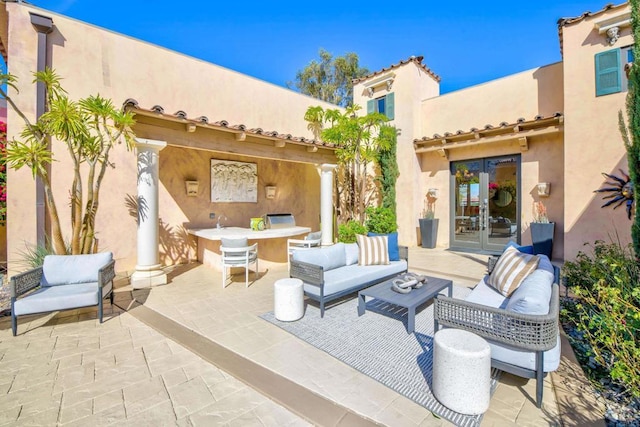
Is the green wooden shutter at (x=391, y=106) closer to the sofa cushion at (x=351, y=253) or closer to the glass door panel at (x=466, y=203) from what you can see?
the glass door panel at (x=466, y=203)

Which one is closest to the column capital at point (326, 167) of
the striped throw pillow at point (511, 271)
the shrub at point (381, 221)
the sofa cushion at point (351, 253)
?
the shrub at point (381, 221)

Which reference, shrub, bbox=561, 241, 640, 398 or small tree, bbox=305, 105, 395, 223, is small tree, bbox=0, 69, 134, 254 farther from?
shrub, bbox=561, 241, 640, 398

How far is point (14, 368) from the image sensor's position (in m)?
2.94

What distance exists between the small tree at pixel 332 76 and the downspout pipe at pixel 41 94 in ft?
43.0

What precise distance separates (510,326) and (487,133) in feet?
25.7

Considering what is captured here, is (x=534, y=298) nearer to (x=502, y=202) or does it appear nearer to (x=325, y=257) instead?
(x=325, y=257)

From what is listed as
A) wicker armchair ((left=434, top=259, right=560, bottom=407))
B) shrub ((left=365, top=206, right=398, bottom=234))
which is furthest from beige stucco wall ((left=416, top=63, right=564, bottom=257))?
wicker armchair ((left=434, top=259, right=560, bottom=407))

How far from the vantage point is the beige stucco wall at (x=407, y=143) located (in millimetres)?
10141

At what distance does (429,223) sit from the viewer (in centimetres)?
990

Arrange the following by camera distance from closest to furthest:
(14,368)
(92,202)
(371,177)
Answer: (14,368)
(92,202)
(371,177)

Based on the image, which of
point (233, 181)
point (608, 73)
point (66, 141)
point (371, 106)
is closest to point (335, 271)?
point (66, 141)

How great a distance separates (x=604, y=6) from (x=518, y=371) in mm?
8599

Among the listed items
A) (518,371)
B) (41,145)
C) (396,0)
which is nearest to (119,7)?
(41,145)

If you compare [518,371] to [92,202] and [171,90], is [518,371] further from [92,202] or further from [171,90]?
[171,90]
